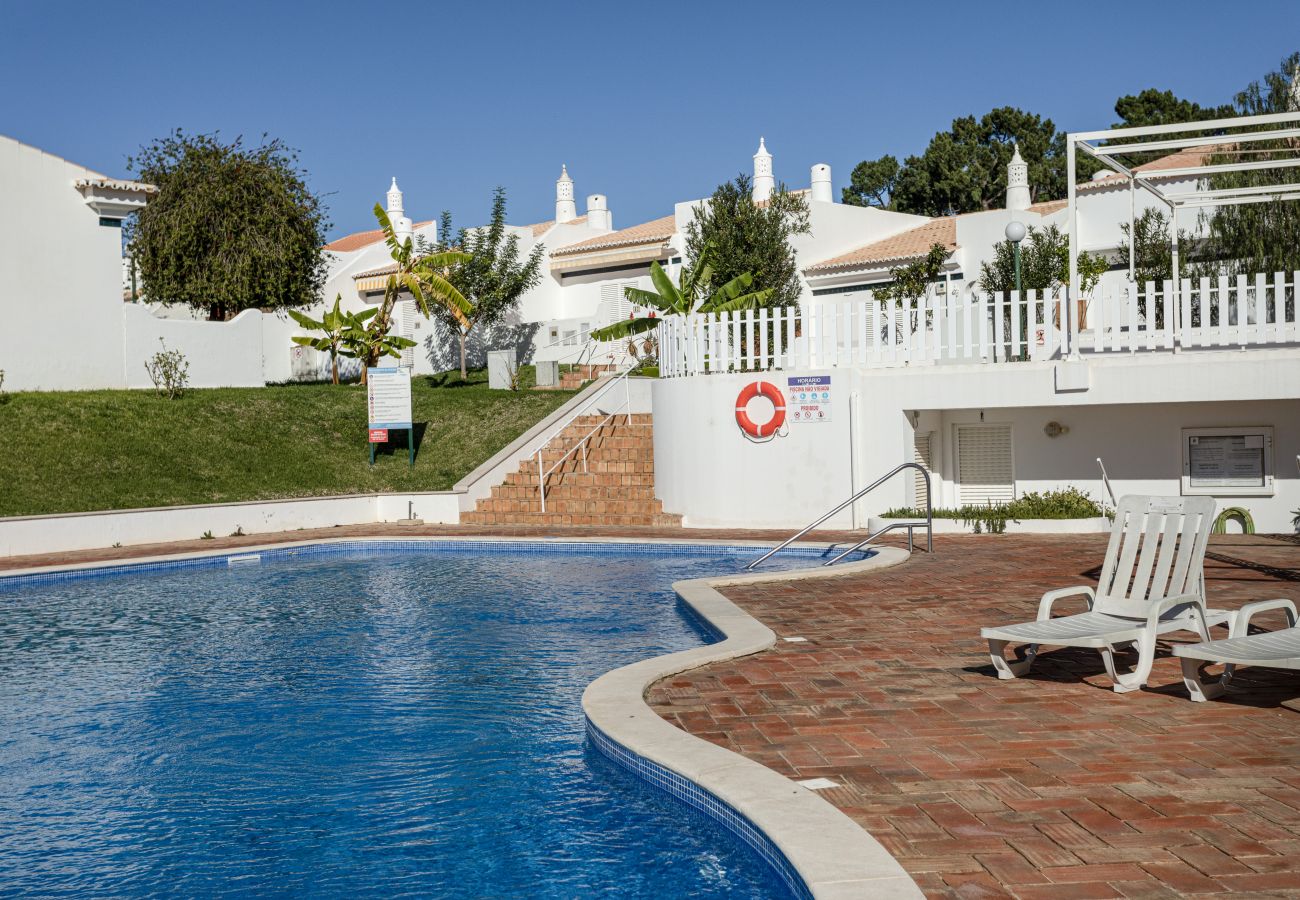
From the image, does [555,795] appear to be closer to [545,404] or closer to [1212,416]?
[1212,416]

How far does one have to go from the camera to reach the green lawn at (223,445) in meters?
20.5

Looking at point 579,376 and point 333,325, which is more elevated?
point 333,325

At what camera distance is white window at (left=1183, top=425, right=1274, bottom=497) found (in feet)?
56.1

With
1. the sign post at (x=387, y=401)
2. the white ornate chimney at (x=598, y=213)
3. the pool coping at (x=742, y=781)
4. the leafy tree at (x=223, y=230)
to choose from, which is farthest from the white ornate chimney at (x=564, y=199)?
the pool coping at (x=742, y=781)

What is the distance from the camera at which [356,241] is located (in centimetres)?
5247

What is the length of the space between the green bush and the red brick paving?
21.0ft

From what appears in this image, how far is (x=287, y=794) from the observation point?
7.09 meters

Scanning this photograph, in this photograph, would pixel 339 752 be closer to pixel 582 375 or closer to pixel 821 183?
pixel 582 375

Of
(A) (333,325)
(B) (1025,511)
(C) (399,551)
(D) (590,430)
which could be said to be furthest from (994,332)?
(A) (333,325)

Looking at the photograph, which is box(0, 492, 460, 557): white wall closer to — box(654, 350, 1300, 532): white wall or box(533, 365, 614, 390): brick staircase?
box(654, 350, 1300, 532): white wall

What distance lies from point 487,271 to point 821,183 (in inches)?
511

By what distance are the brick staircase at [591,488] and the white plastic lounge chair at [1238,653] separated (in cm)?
1285

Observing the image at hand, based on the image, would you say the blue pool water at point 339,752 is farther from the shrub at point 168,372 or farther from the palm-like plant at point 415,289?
the palm-like plant at point 415,289

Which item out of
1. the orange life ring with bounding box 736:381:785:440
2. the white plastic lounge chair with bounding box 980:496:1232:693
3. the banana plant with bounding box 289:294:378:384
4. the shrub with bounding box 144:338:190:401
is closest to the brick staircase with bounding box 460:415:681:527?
the orange life ring with bounding box 736:381:785:440
